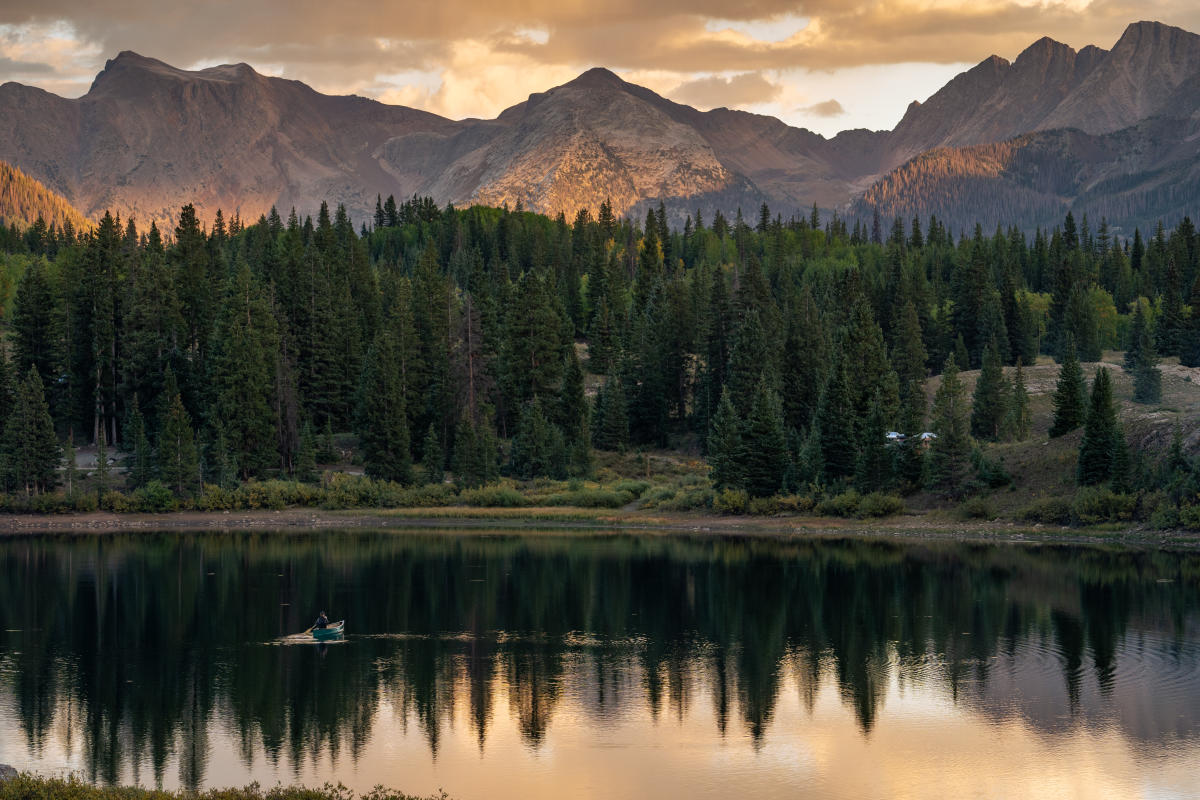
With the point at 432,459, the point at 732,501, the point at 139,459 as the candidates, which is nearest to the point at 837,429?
the point at 732,501

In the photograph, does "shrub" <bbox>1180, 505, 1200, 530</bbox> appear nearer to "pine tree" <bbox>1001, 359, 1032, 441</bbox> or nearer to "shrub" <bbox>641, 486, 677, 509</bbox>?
"pine tree" <bbox>1001, 359, 1032, 441</bbox>

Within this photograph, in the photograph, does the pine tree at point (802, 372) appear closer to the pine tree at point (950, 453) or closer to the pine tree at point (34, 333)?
the pine tree at point (950, 453)

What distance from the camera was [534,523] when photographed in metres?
102

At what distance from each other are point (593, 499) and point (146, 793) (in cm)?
7860

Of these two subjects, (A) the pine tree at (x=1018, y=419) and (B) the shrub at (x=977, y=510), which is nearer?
(B) the shrub at (x=977, y=510)

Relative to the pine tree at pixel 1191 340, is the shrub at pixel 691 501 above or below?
below

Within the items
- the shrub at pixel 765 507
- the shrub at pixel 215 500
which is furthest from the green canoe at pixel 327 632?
the shrub at pixel 215 500

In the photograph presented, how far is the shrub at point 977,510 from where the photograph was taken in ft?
289

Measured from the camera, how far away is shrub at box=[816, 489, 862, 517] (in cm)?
9444

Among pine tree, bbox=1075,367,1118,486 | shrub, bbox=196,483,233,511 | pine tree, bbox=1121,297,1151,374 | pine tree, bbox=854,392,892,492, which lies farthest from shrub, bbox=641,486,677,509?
pine tree, bbox=1121,297,1151,374

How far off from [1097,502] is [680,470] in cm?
4837

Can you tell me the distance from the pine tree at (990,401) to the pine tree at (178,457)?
235 ft

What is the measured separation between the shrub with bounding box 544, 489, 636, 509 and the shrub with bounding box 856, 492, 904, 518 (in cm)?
2285

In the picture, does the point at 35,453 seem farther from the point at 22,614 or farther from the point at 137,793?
the point at 137,793
